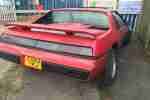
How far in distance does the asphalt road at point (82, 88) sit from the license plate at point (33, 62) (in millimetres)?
421

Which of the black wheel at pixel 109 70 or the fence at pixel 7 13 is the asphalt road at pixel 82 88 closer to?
the black wheel at pixel 109 70

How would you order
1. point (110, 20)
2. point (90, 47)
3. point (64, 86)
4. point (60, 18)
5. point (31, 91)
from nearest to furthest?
point (90, 47), point (31, 91), point (64, 86), point (110, 20), point (60, 18)

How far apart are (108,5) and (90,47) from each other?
6911 millimetres

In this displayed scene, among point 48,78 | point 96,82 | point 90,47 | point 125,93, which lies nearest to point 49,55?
point 90,47

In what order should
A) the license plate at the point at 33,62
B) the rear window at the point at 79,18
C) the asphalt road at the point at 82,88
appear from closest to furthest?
1. the license plate at the point at 33,62
2. the asphalt road at the point at 82,88
3. the rear window at the point at 79,18

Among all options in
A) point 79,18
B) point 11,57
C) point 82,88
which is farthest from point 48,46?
point 79,18

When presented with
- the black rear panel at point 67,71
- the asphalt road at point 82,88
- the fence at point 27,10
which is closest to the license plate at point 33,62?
the black rear panel at point 67,71

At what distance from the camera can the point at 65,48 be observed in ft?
9.08

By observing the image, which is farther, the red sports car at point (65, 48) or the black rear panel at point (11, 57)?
the black rear panel at point (11, 57)

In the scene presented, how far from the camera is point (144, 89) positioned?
3.26 meters

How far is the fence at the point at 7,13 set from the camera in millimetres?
8562

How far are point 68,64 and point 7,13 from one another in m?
6.92

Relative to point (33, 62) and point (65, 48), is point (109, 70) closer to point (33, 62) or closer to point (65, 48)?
point (65, 48)

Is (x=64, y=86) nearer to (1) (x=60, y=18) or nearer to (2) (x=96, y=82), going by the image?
(2) (x=96, y=82)
